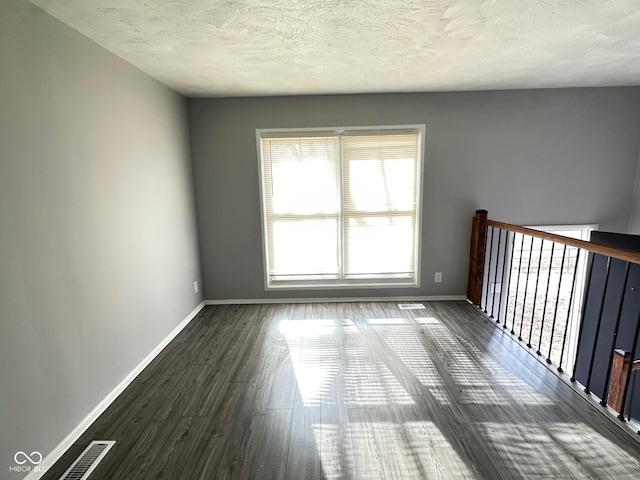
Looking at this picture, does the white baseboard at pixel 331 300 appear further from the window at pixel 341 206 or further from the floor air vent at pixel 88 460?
the floor air vent at pixel 88 460

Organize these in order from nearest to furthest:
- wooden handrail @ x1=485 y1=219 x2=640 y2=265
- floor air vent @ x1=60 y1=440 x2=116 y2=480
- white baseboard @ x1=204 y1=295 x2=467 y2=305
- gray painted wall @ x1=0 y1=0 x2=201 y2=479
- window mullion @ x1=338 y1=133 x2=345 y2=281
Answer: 1. gray painted wall @ x1=0 y1=0 x2=201 y2=479
2. floor air vent @ x1=60 y1=440 x2=116 y2=480
3. wooden handrail @ x1=485 y1=219 x2=640 y2=265
4. window mullion @ x1=338 y1=133 x2=345 y2=281
5. white baseboard @ x1=204 y1=295 x2=467 y2=305

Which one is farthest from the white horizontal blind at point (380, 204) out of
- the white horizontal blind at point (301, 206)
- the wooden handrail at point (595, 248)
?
the wooden handrail at point (595, 248)

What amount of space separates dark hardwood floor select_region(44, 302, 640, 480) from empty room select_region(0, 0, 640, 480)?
0.02m

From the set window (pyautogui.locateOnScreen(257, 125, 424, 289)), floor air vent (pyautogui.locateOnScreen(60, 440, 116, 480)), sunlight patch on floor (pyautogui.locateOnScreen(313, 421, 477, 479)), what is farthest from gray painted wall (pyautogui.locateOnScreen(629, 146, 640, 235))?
floor air vent (pyautogui.locateOnScreen(60, 440, 116, 480))

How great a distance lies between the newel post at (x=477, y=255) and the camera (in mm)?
3516

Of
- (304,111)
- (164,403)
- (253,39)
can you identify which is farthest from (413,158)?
(164,403)

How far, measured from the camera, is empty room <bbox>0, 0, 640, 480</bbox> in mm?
A: 1643

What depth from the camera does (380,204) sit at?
372 centimetres

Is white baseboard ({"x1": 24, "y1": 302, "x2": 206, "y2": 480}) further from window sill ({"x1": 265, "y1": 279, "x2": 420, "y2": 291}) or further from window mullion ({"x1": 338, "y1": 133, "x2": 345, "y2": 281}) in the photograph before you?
window mullion ({"x1": 338, "y1": 133, "x2": 345, "y2": 281})

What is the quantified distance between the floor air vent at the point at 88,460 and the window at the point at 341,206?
229 centimetres

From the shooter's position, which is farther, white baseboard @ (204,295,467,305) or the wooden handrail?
white baseboard @ (204,295,467,305)

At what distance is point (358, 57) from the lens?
2.43 metres

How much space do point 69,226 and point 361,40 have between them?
2.20 meters

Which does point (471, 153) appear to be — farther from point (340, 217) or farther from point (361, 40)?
point (361, 40)
